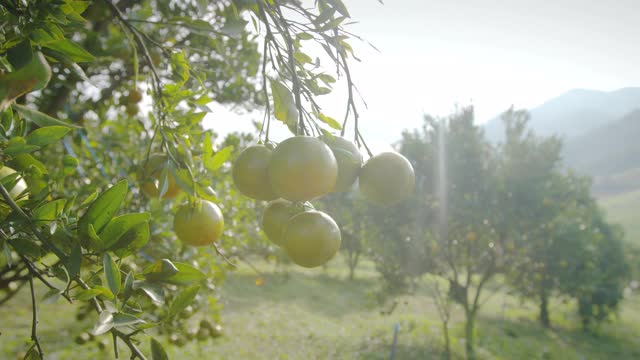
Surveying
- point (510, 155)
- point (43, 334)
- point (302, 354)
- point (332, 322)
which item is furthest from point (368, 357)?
point (43, 334)

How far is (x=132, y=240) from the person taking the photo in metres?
0.60

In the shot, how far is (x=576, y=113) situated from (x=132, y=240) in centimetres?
9552

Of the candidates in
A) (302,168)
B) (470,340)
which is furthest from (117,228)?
(470,340)

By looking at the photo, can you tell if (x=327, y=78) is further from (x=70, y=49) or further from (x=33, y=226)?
(x=33, y=226)

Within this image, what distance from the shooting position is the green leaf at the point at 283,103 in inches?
32.8

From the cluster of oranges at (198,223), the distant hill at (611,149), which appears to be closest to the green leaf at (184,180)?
the cluster of oranges at (198,223)

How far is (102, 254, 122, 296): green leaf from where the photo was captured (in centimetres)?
A: 56

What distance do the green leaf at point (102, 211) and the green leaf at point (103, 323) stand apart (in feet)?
0.39

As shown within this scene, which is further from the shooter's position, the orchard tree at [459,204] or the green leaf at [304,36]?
the orchard tree at [459,204]

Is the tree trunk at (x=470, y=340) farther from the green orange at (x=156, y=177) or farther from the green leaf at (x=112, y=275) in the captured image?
the green leaf at (x=112, y=275)

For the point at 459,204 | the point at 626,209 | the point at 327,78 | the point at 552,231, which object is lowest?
the point at 327,78

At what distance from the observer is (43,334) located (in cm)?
661

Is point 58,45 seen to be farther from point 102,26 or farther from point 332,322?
point 332,322

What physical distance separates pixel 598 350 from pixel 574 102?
90.7 metres
